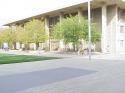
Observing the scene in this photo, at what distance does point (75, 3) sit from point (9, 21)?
39.2 metres

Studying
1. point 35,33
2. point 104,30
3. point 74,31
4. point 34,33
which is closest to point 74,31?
point 74,31

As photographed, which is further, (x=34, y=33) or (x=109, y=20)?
(x=34, y=33)

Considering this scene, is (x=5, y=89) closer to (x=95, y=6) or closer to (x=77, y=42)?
(x=77, y=42)

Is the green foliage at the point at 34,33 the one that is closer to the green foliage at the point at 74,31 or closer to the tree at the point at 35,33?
the tree at the point at 35,33

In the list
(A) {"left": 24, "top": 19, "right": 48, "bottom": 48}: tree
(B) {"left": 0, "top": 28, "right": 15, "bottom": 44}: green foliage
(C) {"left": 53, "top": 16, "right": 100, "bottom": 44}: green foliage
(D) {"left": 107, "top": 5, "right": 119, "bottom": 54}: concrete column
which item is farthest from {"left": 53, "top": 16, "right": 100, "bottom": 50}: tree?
(B) {"left": 0, "top": 28, "right": 15, "bottom": 44}: green foliage

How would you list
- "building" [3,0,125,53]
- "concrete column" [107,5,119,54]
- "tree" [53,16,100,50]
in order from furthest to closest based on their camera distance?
"concrete column" [107,5,119,54] < "building" [3,0,125,53] < "tree" [53,16,100,50]

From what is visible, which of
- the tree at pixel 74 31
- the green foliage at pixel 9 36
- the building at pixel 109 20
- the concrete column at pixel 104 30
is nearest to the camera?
the tree at pixel 74 31

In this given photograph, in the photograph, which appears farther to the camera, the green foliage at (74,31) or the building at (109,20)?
the building at (109,20)

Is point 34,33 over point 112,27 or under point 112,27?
under

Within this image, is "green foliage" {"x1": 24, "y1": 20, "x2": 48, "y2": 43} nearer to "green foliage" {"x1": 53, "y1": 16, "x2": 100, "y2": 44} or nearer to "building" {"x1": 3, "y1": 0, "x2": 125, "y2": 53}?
"building" {"x1": 3, "y1": 0, "x2": 125, "y2": 53}

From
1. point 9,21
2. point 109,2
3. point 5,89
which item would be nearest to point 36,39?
point 109,2

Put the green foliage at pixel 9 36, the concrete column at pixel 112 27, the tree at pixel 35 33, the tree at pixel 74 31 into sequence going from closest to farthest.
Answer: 1. the tree at pixel 74 31
2. the concrete column at pixel 112 27
3. the tree at pixel 35 33
4. the green foliage at pixel 9 36

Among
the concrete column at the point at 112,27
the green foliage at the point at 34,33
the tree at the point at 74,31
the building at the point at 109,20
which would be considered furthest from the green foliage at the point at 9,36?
the tree at the point at 74,31

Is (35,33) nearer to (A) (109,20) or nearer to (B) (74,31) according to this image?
(A) (109,20)
